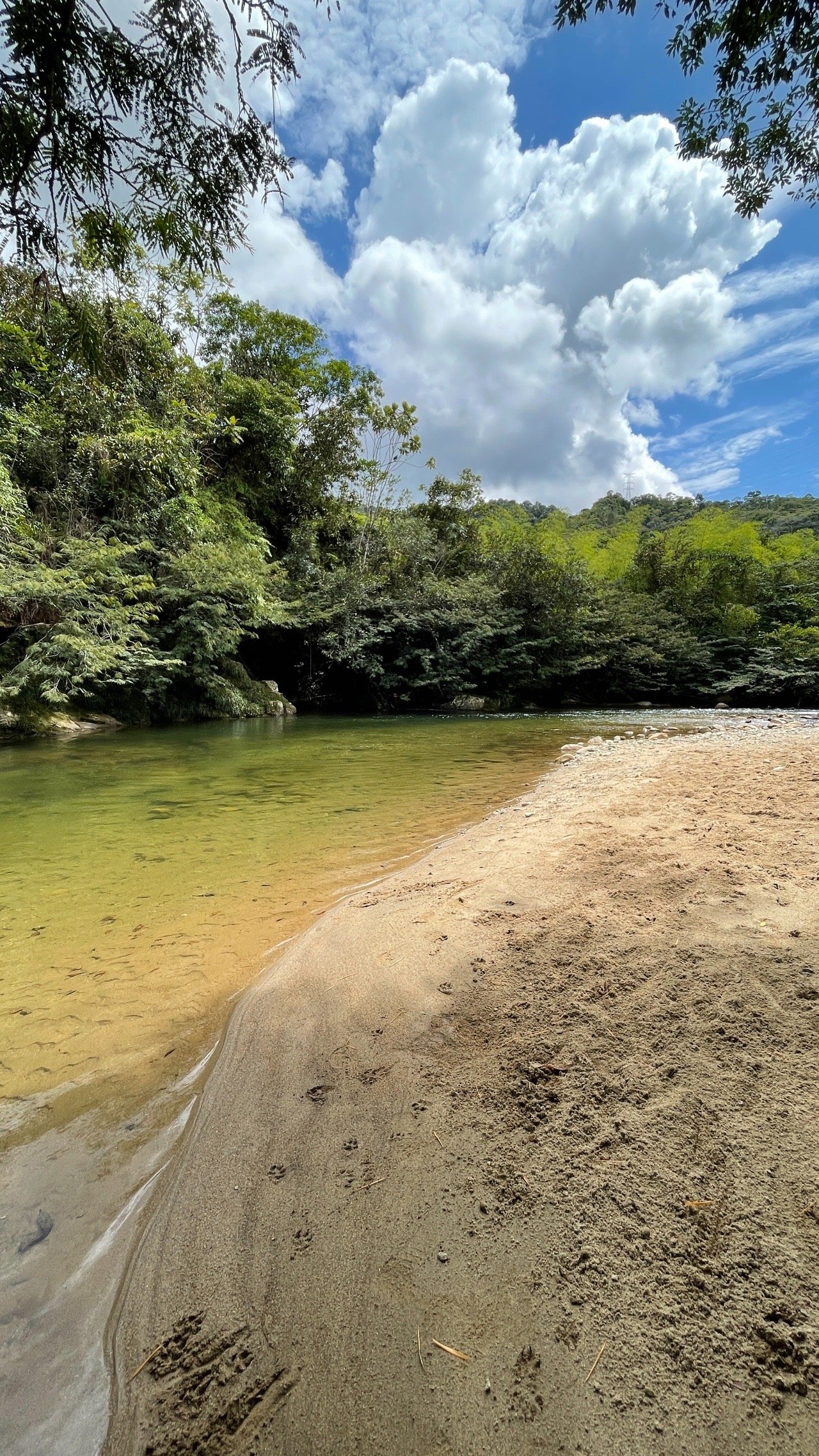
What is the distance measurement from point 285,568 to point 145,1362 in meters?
20.3

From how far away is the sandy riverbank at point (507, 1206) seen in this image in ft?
2.92

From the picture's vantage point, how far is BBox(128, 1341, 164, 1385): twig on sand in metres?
1.02

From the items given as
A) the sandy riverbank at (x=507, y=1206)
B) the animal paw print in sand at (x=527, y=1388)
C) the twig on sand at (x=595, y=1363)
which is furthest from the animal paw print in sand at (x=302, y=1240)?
the twig on sand at (x=595, y=1363)

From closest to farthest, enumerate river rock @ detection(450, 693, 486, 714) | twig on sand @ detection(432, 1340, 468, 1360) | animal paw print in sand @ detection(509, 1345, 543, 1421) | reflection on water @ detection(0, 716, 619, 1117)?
1. animal paw print in sand @ detection(509, 1345, 543, 1421)
2. twig on sand @ detection(432, 1340, 468, 1360)
3. reflection on water @ detection(0, 716, 619, 1117)
4. river rock @ detection(450, 693, 486, 714)

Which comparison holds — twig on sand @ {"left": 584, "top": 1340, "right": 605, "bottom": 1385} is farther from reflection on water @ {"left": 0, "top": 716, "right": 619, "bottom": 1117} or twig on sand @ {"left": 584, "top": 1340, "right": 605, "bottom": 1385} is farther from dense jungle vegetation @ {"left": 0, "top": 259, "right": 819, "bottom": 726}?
dense jungle vegetation @ {"left": 0, "top": 259, "right": 819, "bottom": 726}

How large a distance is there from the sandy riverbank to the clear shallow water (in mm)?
127

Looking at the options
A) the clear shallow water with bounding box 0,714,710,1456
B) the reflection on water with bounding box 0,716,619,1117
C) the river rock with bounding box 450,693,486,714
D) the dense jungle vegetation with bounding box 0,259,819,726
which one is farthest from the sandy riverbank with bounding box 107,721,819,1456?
the river rock with bounding box 450,693,486,714

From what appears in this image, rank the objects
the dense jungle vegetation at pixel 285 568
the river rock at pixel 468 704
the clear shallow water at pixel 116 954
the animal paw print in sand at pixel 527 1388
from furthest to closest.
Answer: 1. the river rock at pixel 468 704
2. the dense jungle vegetation at pixel 285 568
3. the clear shallow water at pixel 116 954
4. the animal paw print in sand at pixel 527 1388

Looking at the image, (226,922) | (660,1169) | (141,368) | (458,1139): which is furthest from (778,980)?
(141,368)

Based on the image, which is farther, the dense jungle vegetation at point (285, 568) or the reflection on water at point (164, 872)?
the dense jungle vegetation at point (285, 568)

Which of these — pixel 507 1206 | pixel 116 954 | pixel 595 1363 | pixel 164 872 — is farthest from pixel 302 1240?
pixel 164 872

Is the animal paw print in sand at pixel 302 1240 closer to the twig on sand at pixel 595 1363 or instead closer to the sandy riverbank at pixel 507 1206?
the sandy riverbank at pixel 507 1206

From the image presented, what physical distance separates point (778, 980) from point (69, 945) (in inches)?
120

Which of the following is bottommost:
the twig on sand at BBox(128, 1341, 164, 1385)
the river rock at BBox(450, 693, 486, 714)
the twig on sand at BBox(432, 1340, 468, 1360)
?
the twig on sand at BBox(128, 1341, 164, 1385)
